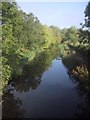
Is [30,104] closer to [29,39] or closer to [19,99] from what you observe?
[19,99]

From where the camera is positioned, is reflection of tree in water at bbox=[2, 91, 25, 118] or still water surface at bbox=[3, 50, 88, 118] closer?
reflection of tree in water at bbox=[2, 91, 25, 118]

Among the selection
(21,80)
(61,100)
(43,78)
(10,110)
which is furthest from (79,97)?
(43,78)

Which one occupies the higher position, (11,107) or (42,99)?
(42,99)

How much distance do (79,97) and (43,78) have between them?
1358cm

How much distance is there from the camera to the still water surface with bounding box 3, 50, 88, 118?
82.6 feet

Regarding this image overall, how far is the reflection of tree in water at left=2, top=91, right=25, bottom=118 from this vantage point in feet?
80.3

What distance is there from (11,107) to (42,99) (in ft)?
14.0

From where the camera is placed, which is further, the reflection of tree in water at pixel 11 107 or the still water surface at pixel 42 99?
the still water surface at pixel 42 99

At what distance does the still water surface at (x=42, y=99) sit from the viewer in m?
25.2

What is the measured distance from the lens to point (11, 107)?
86.4 ft

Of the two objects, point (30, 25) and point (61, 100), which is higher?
point (30, 25)

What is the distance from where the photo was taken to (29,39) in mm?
66500

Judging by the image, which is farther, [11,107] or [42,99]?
[42,99]

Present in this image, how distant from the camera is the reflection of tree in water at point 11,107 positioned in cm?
2447
